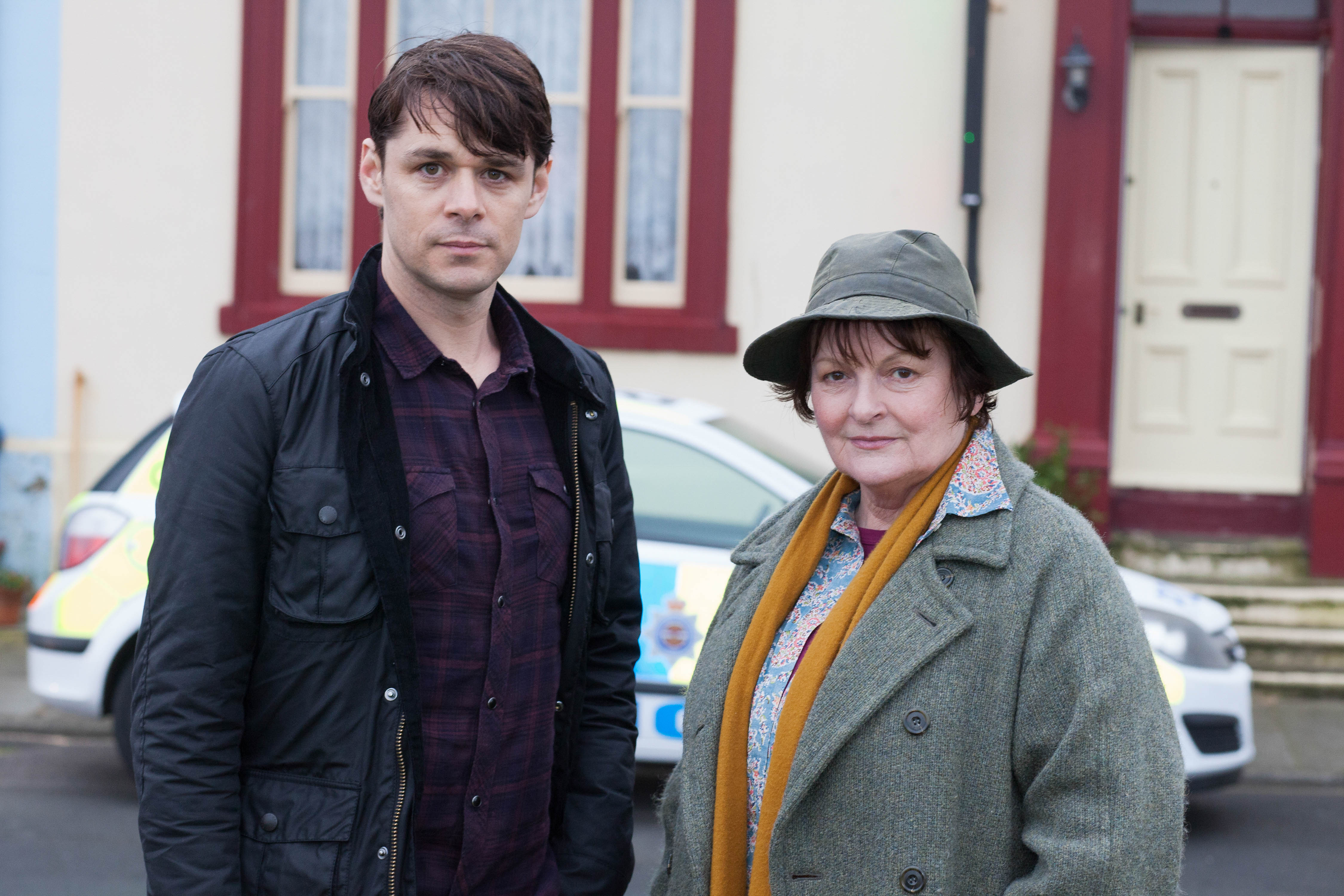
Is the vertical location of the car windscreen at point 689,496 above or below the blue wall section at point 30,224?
below

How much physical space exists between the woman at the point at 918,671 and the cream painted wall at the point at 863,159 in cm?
627

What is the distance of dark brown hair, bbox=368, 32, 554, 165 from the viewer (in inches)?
88.6

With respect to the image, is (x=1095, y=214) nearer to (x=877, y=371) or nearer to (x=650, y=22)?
(x=650, y=22)

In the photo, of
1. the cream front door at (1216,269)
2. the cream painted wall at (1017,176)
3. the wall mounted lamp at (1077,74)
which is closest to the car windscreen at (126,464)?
the cream painted wall at (1017,176)

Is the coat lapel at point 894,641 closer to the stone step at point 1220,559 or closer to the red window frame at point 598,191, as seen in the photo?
the stone step at point 1220,559

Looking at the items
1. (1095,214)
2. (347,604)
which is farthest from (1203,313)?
(347,604)

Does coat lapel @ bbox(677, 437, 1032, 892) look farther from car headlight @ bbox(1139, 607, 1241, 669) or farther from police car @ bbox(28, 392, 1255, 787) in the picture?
car headlight @ bbox(1139, 607, 1241, 669)

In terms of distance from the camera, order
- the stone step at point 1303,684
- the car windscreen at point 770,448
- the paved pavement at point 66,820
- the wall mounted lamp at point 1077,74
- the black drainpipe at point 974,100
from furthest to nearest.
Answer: the black drainpipe at point 974,100 → the wall mounted lamp at point 1077,74 → the stone step at point 1303,684 → the car windscreen at point 770,448 → the paved pavement at point 66,820

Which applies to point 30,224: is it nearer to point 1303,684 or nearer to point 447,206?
point 447,206

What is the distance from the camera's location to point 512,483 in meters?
2.36

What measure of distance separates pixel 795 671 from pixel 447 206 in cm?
92

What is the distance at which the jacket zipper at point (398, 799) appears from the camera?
7.04 feet

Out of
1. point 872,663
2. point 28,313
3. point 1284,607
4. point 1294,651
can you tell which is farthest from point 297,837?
point 28,313

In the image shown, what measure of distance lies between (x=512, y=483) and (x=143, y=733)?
688 millimetres
